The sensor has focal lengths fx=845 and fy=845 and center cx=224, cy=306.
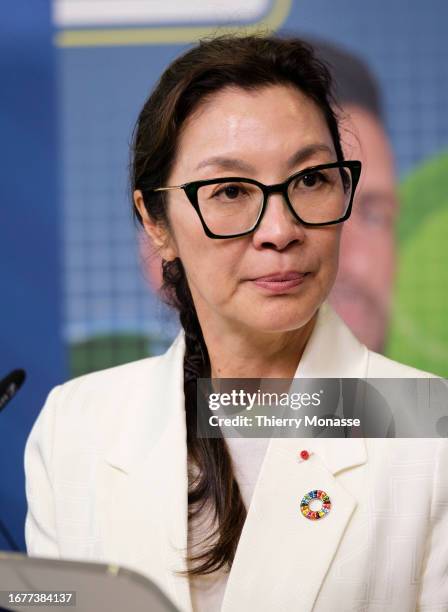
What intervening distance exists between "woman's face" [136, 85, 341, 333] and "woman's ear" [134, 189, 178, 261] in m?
0.12

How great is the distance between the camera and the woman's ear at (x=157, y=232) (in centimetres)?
150

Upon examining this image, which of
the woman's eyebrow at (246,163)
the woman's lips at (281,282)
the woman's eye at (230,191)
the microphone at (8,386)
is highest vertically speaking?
the woman's eyebrow at (246,163)

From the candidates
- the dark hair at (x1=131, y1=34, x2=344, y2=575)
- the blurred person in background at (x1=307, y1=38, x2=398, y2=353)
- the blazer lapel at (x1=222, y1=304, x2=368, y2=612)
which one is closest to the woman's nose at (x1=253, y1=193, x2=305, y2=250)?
the dark hair at (x1=131, y1=34, x2=344, y2=575)

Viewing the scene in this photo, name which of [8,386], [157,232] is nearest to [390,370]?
[157,232]

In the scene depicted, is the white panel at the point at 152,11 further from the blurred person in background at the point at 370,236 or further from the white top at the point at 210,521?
the white top at the point at 210,521

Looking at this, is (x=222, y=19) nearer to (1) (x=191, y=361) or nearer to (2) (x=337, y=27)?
(2) (x=337, y=27)

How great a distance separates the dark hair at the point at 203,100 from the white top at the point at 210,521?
16mm

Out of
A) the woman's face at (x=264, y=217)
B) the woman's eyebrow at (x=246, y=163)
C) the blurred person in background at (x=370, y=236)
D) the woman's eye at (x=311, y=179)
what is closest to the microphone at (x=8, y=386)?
the woman's face at (x=264, y=217)

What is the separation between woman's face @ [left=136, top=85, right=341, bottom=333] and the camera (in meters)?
1.28

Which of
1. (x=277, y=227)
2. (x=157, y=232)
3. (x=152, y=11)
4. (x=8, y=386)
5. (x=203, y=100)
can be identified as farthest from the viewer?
(x=152, y=11)

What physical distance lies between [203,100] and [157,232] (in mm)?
267

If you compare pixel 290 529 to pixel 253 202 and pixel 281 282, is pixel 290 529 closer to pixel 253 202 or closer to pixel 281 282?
pixel 281 282

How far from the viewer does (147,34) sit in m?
2.48

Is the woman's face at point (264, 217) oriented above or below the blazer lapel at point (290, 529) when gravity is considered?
above
